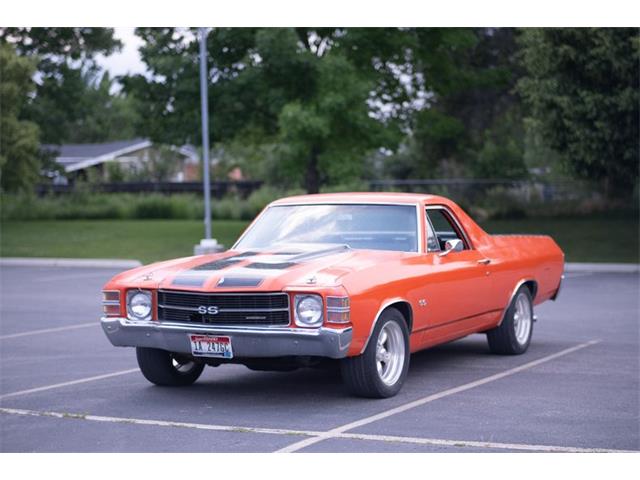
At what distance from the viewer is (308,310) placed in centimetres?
799

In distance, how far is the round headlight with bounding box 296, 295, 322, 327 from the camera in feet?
26.1

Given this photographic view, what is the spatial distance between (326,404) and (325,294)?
100 centimetres

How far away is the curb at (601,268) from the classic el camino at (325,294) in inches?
577

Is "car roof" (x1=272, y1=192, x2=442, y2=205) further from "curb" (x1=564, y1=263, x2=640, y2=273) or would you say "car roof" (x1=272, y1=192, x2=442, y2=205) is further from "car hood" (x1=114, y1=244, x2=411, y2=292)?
"curb" (x1=564, y1=263, x2=640, y2=273)

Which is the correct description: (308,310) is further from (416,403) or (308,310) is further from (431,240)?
(431,240)

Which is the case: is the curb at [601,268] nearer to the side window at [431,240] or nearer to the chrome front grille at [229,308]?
the side window at [431,240]

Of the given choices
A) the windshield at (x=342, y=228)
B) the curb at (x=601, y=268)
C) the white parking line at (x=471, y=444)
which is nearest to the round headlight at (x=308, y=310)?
the white parking line at (x=471, y=444)

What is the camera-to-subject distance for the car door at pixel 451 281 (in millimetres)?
9231

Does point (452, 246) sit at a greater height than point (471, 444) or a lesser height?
greater

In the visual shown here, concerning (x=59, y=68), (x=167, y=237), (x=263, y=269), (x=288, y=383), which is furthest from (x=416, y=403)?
(x=59, y=68)

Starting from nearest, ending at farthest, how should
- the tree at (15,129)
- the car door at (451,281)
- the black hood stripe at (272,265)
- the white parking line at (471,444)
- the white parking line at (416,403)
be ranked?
the white parking line at (471,444), the white parking line at (416,403), the black hood stripe at (272,265), the car door at (451,281), the tree at (15,129)

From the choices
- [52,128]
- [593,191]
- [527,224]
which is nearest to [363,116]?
[527,224]

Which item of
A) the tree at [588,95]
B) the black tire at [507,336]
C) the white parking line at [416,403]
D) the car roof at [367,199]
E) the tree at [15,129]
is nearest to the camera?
the white parking line at [416,403]

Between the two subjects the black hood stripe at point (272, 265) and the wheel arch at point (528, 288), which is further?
the wheel arch at point (528, 288)
